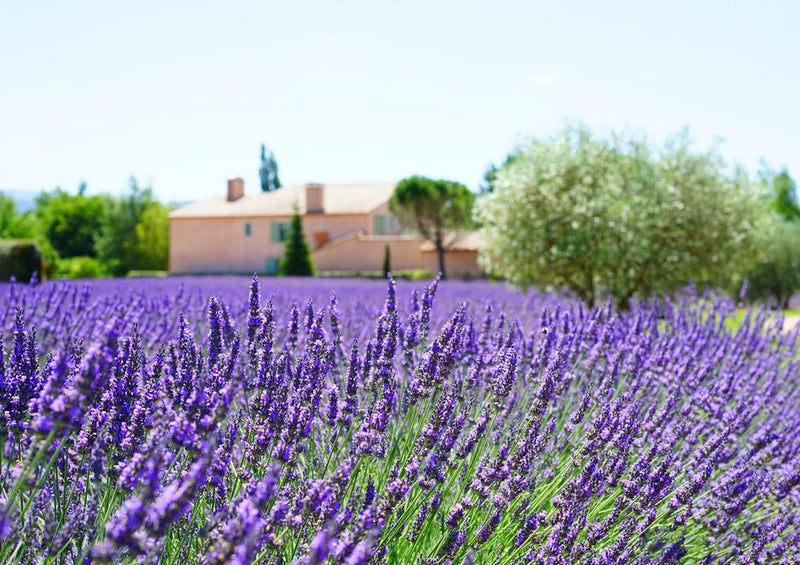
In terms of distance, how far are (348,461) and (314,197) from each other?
3999 centimetres

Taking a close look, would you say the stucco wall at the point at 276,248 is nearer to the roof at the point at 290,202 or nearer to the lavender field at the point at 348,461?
the roof at the point at 290,202

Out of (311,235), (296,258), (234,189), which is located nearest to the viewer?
(296,258)

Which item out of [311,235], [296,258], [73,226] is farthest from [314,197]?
[73,226]

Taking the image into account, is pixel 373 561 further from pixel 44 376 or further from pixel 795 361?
pixel 795 361

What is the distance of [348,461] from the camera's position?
2037mm

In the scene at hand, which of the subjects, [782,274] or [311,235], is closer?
[782,274]

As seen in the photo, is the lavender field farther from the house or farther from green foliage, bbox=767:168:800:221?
green foliage, bbox=767:168:800:221

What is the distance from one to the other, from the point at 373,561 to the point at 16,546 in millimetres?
834

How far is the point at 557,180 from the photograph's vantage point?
13383 mm

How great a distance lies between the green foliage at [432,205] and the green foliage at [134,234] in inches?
652

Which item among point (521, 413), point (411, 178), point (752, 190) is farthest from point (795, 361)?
point (411, 178)

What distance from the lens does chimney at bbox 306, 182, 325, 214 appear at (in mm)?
41375

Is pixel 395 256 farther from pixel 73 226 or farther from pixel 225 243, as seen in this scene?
pixel 73 226

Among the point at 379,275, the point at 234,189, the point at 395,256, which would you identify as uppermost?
the point at 234,189
